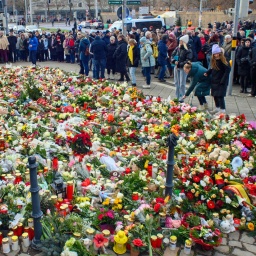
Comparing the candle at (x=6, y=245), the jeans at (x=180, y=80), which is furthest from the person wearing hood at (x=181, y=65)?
the candle at (x=6, y=245)

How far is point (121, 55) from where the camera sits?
1353cm

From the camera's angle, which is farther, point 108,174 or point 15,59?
point 15,59

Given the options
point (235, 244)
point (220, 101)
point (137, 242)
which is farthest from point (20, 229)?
point (220, 101)

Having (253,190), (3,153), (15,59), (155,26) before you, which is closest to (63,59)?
(15,59)

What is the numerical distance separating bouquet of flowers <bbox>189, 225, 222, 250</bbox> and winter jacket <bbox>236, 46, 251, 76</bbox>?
8494 millimetres

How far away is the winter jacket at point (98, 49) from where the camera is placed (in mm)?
13541

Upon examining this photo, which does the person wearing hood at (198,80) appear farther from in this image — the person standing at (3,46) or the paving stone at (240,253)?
the person standing at (3,46)

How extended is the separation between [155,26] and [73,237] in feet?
68.3

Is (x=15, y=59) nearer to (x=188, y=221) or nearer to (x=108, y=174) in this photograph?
(x=108, y=174)

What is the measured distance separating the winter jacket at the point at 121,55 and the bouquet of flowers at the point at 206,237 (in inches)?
391

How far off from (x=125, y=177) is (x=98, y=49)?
8.97 metres

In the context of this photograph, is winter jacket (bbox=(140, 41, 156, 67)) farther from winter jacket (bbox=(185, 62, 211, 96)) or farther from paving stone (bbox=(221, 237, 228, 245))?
paving stone (bbox=(221, 237, 228, 245))

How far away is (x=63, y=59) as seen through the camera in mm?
20812

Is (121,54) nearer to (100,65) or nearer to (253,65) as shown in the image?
(100,65)
